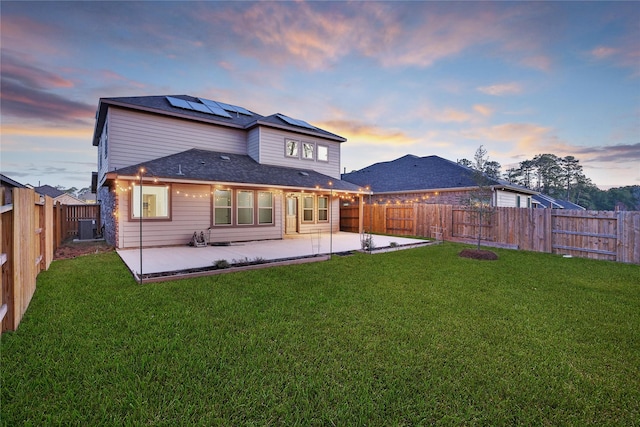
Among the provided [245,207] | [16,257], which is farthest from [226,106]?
[16,257]

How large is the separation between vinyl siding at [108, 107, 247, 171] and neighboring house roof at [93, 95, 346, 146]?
0.33 meters

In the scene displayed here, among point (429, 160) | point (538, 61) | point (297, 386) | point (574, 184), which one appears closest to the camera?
point (297, 386)

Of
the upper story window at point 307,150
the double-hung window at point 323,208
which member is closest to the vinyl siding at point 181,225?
the double-hung window at point 323,208

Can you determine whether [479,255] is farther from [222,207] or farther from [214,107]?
[214,107]

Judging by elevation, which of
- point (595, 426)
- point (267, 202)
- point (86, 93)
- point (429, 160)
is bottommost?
point (595, 426)

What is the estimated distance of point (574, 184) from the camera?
38.5 m

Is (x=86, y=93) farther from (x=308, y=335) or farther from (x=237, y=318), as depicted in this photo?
(x=308, y=335)

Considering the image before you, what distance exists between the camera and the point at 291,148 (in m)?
13.8

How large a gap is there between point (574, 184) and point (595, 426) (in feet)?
166

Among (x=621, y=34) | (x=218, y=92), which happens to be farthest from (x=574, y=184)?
(x=218, y=92)

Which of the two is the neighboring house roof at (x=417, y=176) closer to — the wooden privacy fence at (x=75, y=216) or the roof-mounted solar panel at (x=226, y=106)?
the roof-mounted solar panel at (x=226, y=106)

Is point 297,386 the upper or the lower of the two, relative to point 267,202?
lower

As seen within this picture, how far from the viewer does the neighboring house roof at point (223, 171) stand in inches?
354

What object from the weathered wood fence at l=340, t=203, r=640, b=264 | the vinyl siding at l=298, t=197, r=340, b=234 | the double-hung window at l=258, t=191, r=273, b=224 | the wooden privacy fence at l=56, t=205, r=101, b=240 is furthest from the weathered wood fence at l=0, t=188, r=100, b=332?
the weathered wood fence at l=340, t=203, r=640, b=264
